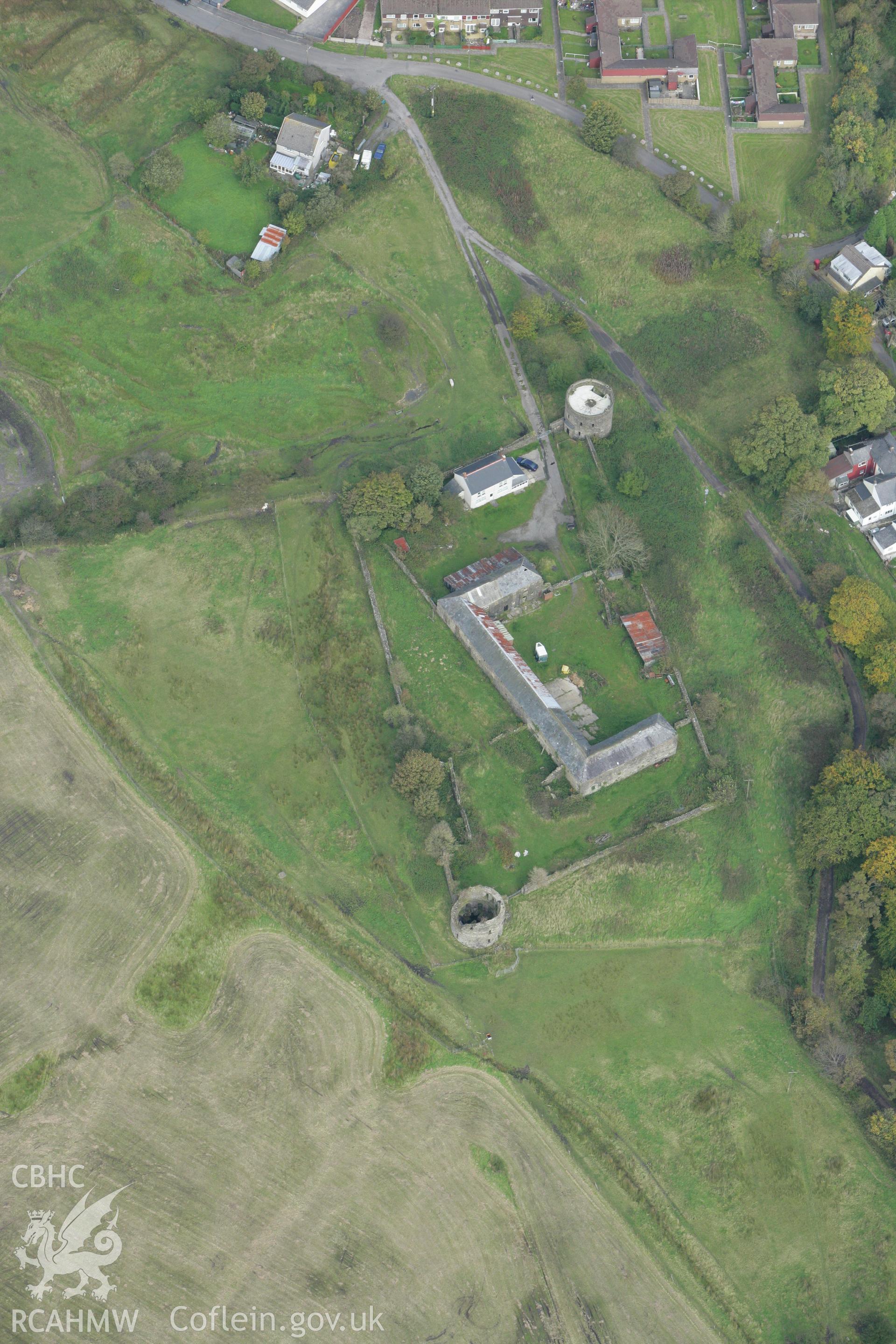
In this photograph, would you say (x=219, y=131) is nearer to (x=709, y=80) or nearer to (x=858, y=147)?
(x=709, y=80)

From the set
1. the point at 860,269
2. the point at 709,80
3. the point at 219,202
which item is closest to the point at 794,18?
the point at 709,80

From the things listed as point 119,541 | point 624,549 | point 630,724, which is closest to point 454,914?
point 630,724

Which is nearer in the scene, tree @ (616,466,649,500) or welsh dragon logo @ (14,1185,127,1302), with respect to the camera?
welsh dragon logo @ (14,1185,127,1302)

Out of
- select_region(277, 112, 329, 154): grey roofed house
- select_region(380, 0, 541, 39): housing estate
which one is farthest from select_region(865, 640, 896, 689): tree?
select_region(380, 0, 541, 39): housing estate

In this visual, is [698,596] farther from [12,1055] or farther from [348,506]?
[12,1055]

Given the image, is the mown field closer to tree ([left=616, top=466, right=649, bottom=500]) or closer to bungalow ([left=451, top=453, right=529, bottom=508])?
tree ([left=616, top=466, right=649, bottom=500])
